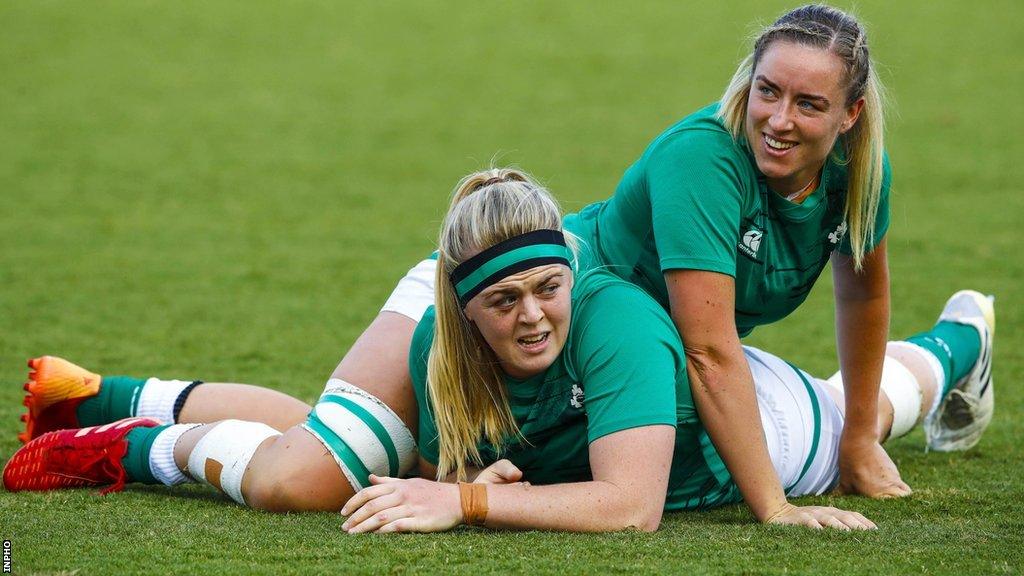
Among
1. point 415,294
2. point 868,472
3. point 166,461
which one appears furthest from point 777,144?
point 166,461

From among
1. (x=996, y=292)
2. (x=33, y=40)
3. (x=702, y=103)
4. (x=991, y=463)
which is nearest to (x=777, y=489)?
(x=991, y=463)

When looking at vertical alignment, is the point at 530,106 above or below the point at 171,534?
above

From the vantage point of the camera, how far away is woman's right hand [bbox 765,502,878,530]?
357 cm

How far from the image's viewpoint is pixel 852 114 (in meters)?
3.75

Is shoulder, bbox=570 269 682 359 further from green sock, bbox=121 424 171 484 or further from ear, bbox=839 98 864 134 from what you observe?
green sock, bbox=121 424 171 484

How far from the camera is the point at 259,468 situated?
394 centimetres

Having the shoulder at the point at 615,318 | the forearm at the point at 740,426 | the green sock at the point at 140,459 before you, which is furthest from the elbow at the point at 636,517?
the green sock at the point at 140,459

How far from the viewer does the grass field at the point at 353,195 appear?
3.42 meters

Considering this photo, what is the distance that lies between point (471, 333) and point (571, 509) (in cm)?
57

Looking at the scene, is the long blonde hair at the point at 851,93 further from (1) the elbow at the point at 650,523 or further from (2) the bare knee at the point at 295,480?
(2) the bare knee at the point at 295,480

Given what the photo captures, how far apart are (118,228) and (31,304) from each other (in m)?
2.42

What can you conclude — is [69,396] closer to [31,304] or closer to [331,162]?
[31,304]

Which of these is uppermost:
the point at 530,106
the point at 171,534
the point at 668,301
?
the point at 530,106

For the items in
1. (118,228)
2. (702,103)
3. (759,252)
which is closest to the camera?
(759,252)
